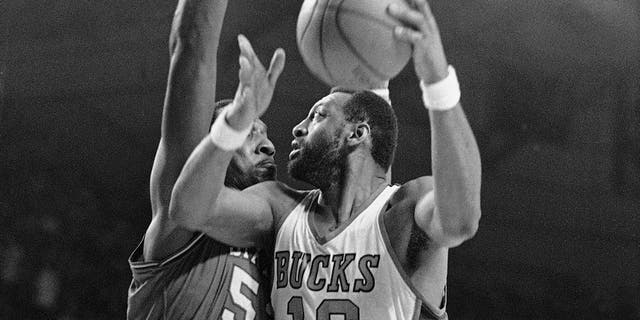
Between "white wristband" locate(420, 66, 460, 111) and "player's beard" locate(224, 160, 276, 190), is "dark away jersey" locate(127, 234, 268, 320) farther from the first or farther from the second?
"white wristband" locate(420, 66, 460, 111)

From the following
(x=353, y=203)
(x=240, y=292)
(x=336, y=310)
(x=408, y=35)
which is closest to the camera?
(x=408, y=35)

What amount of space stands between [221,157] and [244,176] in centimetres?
66

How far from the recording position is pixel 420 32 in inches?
77.0

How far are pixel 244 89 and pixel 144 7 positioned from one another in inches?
187

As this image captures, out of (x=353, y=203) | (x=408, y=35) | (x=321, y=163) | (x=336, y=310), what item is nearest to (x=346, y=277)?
(x=336, y=310)

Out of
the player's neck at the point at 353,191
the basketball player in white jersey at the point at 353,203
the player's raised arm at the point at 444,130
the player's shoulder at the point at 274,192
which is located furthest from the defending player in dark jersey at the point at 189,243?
the player's raised arm at the point at 444,130

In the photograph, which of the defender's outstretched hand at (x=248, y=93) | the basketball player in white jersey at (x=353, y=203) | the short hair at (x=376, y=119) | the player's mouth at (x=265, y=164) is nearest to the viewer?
the basketball player in white jersey at (x=353, y=203)

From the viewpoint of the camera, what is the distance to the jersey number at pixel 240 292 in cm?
259

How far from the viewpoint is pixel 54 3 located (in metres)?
6.72

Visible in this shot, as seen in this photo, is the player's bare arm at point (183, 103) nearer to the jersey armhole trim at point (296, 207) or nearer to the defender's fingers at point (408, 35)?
the jersey armhole trim at point (296, 207)

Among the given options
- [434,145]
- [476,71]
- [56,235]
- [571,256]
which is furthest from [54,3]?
[434,145]

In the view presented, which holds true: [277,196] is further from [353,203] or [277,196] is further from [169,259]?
[169,259]

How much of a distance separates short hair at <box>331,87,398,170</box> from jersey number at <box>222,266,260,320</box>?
2.04 feet

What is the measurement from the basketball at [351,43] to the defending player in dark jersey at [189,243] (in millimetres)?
351
